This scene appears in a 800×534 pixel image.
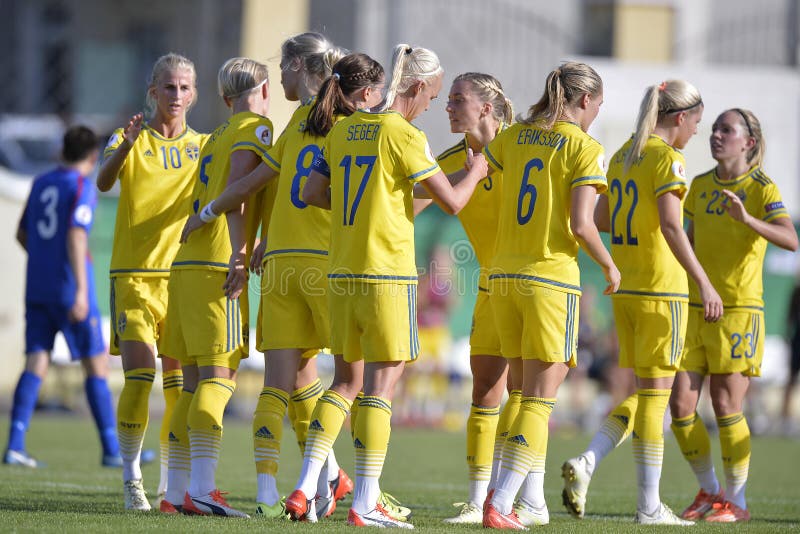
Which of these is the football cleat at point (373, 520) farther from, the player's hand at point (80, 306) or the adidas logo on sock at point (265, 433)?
the player's hand at point (80, 306)

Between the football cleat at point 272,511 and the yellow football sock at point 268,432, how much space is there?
158mm

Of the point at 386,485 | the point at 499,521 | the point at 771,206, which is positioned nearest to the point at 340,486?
the point at 499,521

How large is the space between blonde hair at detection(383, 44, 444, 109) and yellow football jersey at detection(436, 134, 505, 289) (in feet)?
2.84

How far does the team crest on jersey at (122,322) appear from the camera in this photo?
655 centimetres

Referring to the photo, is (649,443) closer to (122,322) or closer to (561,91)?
(561,91)

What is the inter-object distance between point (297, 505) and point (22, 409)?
14.0 feet

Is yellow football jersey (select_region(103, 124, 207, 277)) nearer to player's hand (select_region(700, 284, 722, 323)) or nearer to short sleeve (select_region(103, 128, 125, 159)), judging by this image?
short sleeve (select_region(103, 128, 125, 159))

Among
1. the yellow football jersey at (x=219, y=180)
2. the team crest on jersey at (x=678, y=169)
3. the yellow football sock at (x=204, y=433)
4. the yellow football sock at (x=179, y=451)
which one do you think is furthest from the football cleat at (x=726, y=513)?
the yellow football jersey at (x=219, y=180)

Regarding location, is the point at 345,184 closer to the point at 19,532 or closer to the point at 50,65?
the point at 19,532

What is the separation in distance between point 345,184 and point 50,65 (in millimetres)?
19635

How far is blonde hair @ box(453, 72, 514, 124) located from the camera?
20.5 feet

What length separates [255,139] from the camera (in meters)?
A: 6.19

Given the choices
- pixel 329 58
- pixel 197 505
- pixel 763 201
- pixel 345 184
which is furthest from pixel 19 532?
pixel 763 201

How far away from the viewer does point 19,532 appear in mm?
5250
